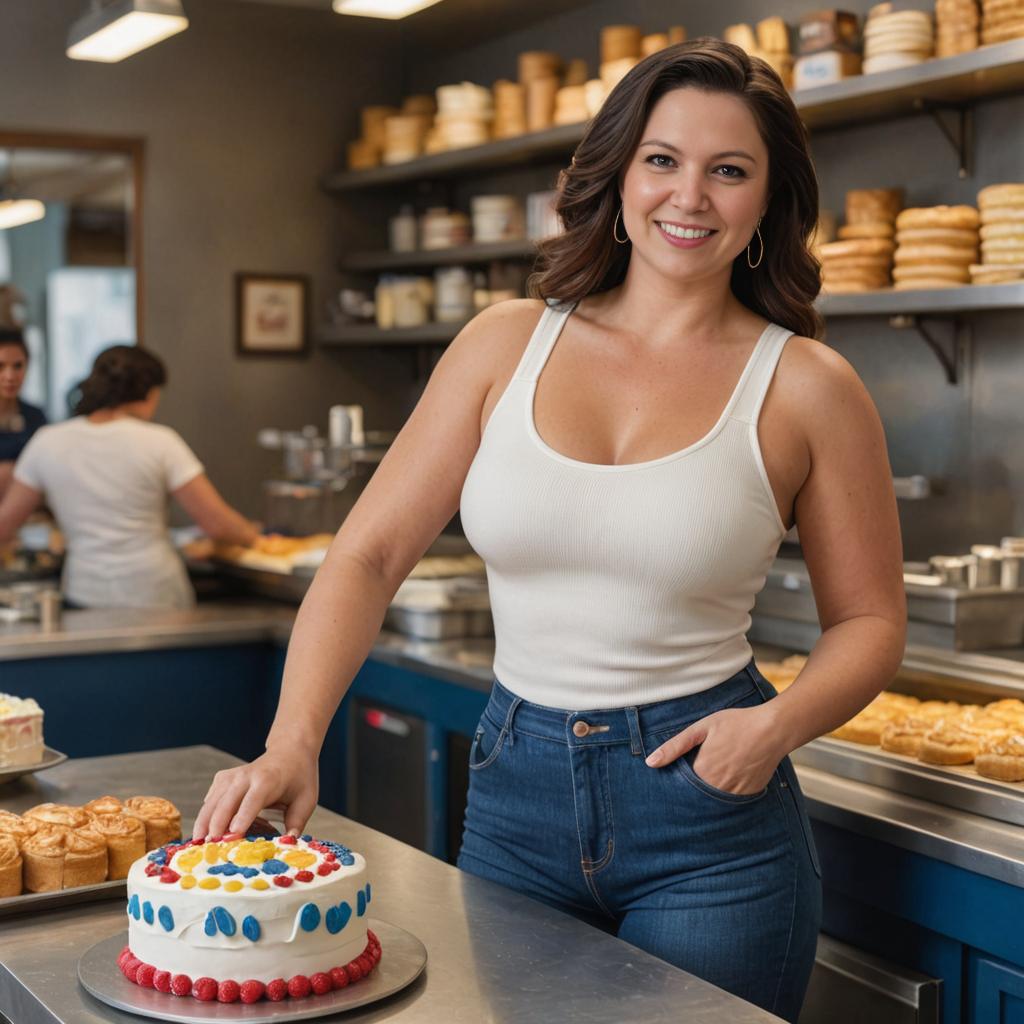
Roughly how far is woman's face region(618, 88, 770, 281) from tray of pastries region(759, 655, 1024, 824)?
2.66 ft

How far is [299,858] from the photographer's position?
1.44m

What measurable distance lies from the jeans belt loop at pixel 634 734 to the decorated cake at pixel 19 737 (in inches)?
40.5

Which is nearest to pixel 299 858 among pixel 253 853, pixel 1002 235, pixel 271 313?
pixel 253 853

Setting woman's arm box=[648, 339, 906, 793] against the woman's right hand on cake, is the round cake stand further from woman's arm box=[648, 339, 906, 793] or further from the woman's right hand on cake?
woman's arm box=[648, 339, 906, 793]

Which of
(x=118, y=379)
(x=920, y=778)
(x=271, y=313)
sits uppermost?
(x=271, y=313)

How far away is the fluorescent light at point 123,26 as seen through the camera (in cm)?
411

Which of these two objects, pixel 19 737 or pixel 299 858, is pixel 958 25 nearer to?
pixel 19 737

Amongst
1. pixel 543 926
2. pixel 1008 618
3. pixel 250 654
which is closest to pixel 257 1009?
pixel 543 926

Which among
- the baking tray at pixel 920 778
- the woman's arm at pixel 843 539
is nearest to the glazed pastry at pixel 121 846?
the woman's arm at pixel 843 539

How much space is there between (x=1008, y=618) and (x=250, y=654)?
212cm

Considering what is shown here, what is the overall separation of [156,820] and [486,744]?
409 millimetres

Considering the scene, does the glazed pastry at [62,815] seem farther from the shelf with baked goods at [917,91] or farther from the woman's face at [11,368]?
the woman's face at [11,368]

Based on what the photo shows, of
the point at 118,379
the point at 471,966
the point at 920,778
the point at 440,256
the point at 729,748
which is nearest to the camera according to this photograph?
the point at 471,966

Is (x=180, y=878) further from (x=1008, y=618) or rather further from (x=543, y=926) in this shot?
(x=1008, y=618)
